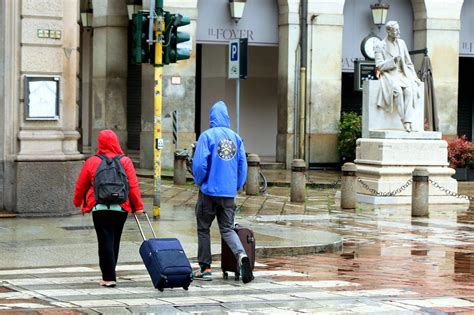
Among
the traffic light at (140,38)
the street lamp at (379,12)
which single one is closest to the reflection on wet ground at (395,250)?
the traffic light at (140,38)

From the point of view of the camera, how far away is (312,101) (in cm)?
3288

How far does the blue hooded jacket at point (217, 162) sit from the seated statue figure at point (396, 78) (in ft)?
39.1

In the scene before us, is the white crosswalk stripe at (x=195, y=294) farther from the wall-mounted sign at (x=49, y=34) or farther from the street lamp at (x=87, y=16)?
the street lamp at (x=87, y=16)

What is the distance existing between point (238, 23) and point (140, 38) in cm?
1483

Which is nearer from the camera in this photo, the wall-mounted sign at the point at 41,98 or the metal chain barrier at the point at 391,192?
the wall-mounted sign at the point at 41,98

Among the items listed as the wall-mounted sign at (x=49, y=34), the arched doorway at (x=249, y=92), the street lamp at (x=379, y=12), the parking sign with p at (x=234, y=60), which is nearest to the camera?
the wall-mounted sign at (x=49, y=34)

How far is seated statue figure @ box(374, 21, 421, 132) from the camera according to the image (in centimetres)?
2355

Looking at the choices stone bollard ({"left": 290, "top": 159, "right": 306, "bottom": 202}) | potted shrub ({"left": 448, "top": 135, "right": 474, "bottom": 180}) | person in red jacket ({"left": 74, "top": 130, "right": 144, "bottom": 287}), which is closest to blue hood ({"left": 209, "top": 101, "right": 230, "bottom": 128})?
person in red jacket ({"left": 74, "top": 130, "right": 144, "bottom": 287})

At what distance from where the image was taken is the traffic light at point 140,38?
1805 cm

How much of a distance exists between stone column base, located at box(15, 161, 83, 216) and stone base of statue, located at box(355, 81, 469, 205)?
7.43 m

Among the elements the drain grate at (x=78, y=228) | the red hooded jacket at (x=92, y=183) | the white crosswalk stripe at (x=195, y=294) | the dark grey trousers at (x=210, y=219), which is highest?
the red hooded jacket at (x=92, y=183)

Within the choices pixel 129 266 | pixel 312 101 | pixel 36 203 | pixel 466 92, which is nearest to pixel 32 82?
pixel 36 203

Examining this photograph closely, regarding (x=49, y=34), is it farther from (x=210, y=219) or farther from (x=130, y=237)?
(x=210, y=219)

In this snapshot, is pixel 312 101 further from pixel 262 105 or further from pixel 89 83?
pixel 89 83
